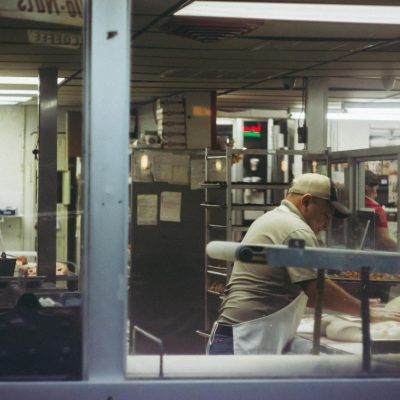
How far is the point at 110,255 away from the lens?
2.40 meters

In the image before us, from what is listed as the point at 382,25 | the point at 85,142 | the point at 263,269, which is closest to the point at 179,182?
the point at 382,25

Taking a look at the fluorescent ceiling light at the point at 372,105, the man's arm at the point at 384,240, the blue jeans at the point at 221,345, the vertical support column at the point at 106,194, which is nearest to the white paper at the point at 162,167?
the fluorescent ceiling light at the point at 372,105

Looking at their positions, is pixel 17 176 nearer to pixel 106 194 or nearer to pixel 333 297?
pixel 333 297

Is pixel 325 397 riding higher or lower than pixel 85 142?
lower

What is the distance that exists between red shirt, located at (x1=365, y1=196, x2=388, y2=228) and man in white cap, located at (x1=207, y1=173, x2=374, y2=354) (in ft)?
5.51

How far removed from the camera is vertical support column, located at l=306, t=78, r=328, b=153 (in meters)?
7.84

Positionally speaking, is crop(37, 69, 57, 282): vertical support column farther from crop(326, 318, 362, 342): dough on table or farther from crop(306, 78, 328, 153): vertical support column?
crop(326, 318, 362, 342): dough on table

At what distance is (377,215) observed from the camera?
5953mm

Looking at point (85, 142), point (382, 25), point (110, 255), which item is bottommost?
point (110, 255)

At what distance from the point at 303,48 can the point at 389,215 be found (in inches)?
48.7

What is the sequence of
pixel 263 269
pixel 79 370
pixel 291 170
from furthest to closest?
pixel 291 170, pixel 263 269, pixel 79 370

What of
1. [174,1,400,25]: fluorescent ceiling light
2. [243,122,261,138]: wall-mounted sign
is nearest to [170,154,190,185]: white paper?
[243,122,261,138]: wall-mounted sign

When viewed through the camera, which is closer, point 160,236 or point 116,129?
point 116,129

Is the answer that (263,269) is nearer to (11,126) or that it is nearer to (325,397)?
(325,397)
